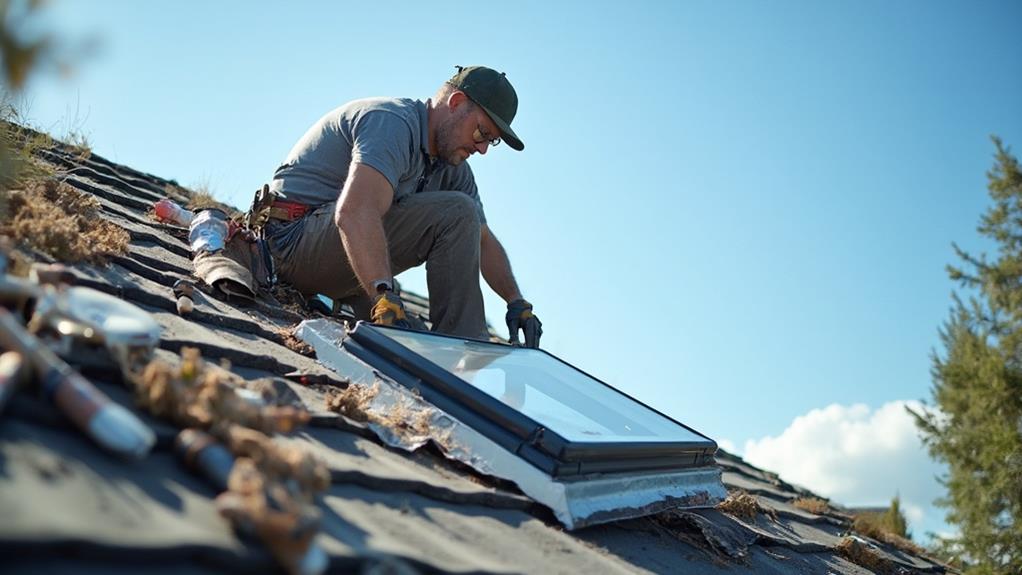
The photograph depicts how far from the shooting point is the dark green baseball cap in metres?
3.53

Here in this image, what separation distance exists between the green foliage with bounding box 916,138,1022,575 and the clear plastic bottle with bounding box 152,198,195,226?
9321 mm

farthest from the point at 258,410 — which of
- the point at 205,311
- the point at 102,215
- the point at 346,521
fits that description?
the point at 102,215

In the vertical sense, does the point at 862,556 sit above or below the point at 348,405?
above

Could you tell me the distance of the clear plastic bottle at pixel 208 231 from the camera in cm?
308

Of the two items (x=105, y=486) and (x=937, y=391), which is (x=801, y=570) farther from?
(x=937, y=391)

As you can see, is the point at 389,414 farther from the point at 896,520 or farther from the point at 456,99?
the point at 896,520

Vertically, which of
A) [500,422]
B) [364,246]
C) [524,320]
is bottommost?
[500,422]

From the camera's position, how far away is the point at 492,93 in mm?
3549

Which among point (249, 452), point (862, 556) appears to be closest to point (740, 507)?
point (862, 556)

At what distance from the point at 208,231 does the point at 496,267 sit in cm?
148

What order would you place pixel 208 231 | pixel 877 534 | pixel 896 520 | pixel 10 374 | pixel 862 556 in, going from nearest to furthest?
pixel 10 374 → pixel 208 231 → pixel 862 556 → pixel 877 534 → pixel 896 520

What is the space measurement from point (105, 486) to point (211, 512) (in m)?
0.14

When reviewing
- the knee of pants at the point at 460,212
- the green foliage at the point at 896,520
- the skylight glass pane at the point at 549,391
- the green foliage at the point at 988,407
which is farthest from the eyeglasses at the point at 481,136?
the green foliage at the point at 988,407

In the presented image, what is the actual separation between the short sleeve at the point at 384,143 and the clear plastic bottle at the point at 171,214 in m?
0.84
